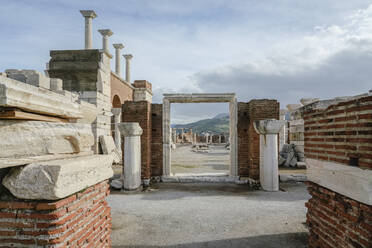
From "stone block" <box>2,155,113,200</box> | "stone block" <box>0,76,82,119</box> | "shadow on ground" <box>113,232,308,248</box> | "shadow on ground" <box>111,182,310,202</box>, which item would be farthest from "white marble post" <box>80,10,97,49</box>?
"stone block" <box>2,155,113,200</box>

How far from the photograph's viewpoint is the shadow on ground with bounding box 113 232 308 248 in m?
3.25

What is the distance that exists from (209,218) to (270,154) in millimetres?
2919

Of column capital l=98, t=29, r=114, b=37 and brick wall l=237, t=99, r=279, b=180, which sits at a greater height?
column capital l=98, t=29, r=114, b=37

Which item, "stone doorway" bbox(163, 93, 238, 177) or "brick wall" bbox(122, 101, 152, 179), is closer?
"brick wall" bbox(122, 101, 152, 179)

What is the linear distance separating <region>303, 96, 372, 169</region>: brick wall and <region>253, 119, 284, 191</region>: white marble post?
10.1 feet

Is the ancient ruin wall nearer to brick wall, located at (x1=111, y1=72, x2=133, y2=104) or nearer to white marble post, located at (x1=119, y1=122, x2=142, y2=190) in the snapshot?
white marble post, located at (x1=119, y1=122, x2=142, y2=190)

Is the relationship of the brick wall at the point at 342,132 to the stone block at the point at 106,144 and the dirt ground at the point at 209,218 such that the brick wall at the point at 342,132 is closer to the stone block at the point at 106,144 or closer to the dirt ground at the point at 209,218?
the dirt ground at the point at 209,218

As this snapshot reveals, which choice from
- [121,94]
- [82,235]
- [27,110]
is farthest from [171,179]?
[121,94]

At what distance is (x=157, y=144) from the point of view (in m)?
7.40

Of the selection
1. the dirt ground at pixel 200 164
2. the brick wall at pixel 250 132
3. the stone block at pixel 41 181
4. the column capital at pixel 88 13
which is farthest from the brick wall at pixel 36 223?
the column capital at pixel 88 13

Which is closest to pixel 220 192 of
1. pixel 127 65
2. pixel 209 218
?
pixel 209 218

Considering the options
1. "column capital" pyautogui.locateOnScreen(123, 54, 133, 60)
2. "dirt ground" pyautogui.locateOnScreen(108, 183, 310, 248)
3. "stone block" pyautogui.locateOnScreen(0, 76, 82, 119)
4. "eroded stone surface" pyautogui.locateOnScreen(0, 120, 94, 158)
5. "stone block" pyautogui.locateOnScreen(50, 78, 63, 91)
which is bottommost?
"dirt ground" pyautogui.locateOnScreen(108, 183, 310, 248)

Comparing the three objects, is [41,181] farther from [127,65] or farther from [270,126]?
[127,65]

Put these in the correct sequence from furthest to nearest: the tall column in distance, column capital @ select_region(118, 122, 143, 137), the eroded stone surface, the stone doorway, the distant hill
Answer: the distant hill, the tall column in distance, the stone doorway, column capital @ select_region(118, 122, 143, 137), the eroded stone surface
